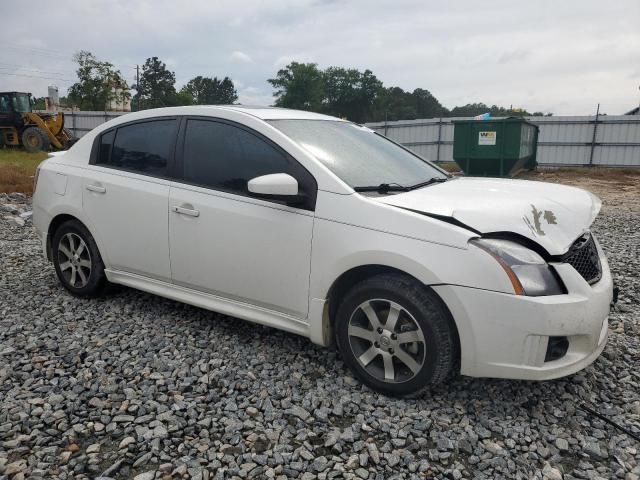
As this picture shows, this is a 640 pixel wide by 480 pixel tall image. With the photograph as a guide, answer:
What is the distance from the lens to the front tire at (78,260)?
A: 169 inches

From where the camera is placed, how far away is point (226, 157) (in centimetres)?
→ 352

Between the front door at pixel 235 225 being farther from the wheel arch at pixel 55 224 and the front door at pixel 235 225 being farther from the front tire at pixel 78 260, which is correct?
the wheel arch at pixel 55 224

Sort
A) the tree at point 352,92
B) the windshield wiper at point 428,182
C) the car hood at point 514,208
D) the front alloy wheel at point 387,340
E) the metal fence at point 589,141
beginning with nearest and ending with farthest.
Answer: the car hood at point 514,208
the front alloy wheel at point 387,340
the windshield wiper at point 428,182
the metal fence at point 589,141
the tree at point 352,92

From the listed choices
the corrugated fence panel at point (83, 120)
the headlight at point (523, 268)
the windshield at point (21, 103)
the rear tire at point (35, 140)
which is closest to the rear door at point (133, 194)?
the headlight at point (523, 268)

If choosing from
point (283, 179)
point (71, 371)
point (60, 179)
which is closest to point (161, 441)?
point (71, 371)

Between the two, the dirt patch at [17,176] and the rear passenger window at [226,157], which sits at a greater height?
the rear passenger window at [226,157]

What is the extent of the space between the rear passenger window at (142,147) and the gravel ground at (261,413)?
4.16ft

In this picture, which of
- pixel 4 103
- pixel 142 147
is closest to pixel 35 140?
pixel 4 103

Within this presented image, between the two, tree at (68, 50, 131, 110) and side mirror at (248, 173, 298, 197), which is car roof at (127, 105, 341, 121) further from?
tree at (68, 50, 131, 110)

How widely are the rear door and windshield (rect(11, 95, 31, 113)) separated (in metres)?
21.1

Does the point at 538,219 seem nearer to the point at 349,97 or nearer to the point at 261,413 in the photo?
the point at 261,413

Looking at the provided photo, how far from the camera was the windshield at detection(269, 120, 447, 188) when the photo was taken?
3236 mm

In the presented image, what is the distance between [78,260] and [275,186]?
2.43 meters

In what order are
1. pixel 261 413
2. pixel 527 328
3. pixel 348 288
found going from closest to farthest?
pixel 527 328 < pixel 261 413 < pixel 348 288
